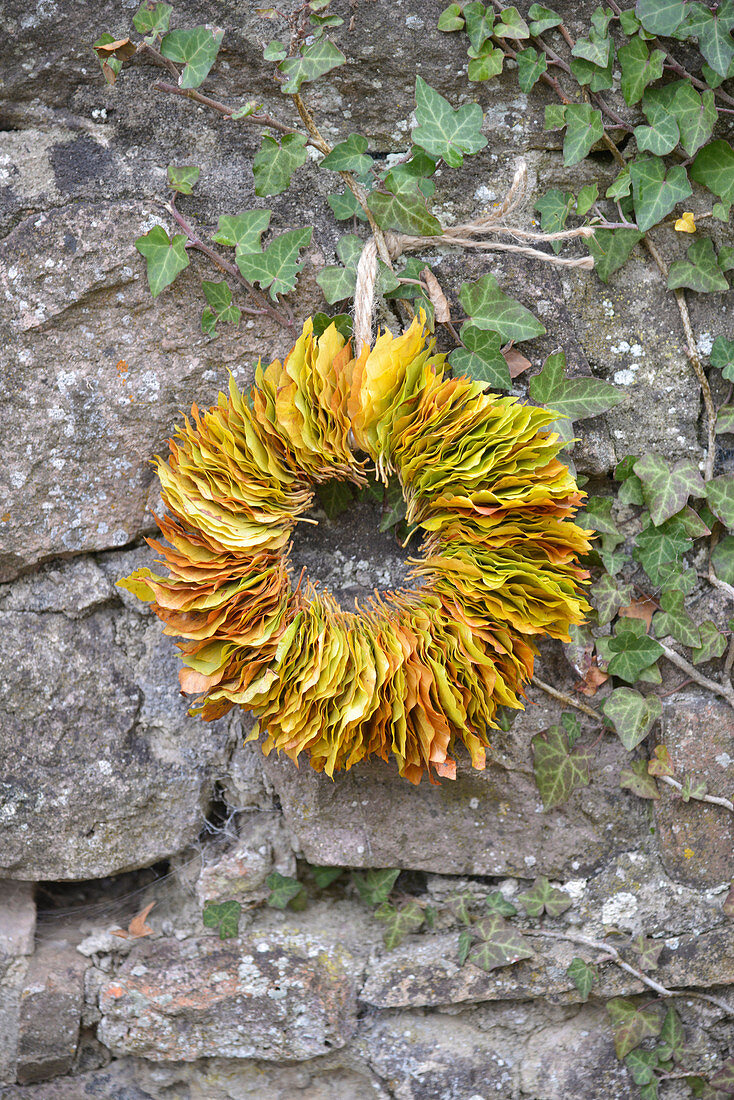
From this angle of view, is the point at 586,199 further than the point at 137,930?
No

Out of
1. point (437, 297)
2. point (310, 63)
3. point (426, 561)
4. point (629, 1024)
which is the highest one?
point (310, 63)

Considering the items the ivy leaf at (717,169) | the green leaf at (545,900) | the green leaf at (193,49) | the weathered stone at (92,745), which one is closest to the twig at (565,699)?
the green leaf at (545,900)

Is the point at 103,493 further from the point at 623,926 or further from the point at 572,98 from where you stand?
the point at 623,926

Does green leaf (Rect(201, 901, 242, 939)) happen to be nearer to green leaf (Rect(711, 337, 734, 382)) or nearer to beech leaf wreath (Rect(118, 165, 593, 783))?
beech leaf wreath (Rect(118, 165, 593, 783))

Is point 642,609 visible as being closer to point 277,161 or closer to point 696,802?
point 696,802

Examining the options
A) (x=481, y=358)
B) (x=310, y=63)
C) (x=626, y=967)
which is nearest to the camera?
(x=310, y=63)

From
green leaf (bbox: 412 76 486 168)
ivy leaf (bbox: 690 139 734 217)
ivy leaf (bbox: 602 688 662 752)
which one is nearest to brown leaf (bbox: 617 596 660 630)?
ivy leaf (bbox: 602 688 662 752)

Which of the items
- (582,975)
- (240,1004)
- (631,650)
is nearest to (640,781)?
(631,650)

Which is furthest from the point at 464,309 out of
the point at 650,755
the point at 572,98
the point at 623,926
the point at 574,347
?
the point at 623,926
